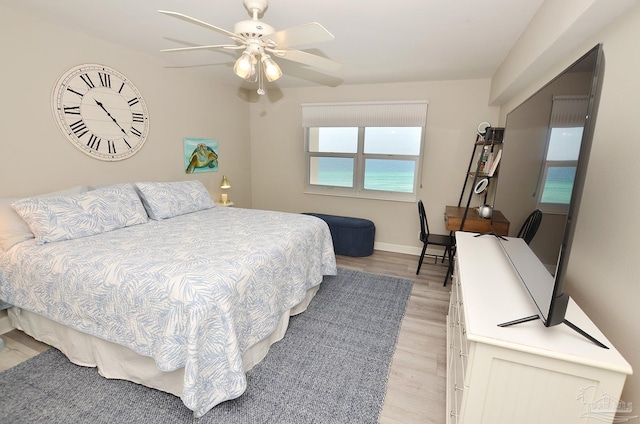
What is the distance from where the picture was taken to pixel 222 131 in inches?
163

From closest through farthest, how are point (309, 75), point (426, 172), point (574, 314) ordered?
point (574, 314), point (309, 75), point (426, 172)

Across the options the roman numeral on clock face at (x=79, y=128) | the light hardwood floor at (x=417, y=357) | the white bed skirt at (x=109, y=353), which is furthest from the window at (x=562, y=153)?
the roman numeral on clock face at (x=79, y=128)

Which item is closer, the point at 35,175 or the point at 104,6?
the point at 104,6

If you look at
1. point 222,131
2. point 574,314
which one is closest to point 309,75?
point 222,131

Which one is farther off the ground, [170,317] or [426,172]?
[426,172]

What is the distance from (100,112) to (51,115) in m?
0.37

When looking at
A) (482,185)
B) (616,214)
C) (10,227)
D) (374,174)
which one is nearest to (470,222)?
(482,185)

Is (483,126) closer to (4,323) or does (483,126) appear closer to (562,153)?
(562,153)

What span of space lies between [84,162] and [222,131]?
183 cm

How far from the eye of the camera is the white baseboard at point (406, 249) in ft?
13.3

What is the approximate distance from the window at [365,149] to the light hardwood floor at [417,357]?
62.6 inches

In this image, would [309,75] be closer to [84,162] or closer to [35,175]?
[84,162]

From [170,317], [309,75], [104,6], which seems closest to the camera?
[170,317]

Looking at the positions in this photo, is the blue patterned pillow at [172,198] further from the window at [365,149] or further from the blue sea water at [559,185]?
the blue sea water at [559,185]
